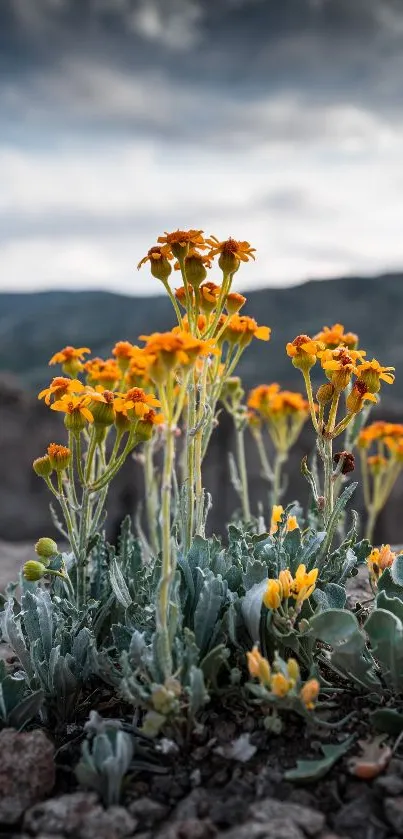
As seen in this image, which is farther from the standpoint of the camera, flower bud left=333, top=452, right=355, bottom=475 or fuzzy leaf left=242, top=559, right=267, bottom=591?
flower bud left=333, top=452, right=355, bottom=475

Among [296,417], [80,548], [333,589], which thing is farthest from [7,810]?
[296,417]

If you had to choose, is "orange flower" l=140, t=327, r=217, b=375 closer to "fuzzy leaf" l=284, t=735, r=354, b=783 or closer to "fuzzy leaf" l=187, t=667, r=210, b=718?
"fuzzy leaf" l=187, t=667, r=210, b=718

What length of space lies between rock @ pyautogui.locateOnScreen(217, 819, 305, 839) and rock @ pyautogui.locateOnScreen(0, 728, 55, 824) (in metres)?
0.45

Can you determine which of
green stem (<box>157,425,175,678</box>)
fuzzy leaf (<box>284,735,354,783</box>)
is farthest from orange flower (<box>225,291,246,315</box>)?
fuzzy leaf (<box>284,735,354,783</box>)

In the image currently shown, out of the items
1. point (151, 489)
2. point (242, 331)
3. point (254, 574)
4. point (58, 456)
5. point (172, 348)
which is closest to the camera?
point (172, 348)

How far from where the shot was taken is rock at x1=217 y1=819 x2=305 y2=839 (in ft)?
4.76

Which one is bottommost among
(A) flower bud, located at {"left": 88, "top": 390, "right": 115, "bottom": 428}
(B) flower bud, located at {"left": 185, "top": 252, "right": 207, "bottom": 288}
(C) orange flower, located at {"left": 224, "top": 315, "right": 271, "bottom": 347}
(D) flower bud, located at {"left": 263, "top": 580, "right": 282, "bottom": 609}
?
(D) flower bud, located at {"left": 263, "top": 580, "right": 282, "bottom": 609}

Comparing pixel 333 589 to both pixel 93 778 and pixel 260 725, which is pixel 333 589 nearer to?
pixel 260 725

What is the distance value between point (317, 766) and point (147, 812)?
1.20 feet

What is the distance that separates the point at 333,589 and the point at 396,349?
8.52 meters

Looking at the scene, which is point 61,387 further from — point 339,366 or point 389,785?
point 389,785

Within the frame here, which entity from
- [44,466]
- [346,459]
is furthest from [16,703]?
[346,459]

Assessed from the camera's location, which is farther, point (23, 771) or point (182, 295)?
point (182, 295)

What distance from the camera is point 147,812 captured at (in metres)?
1.61
